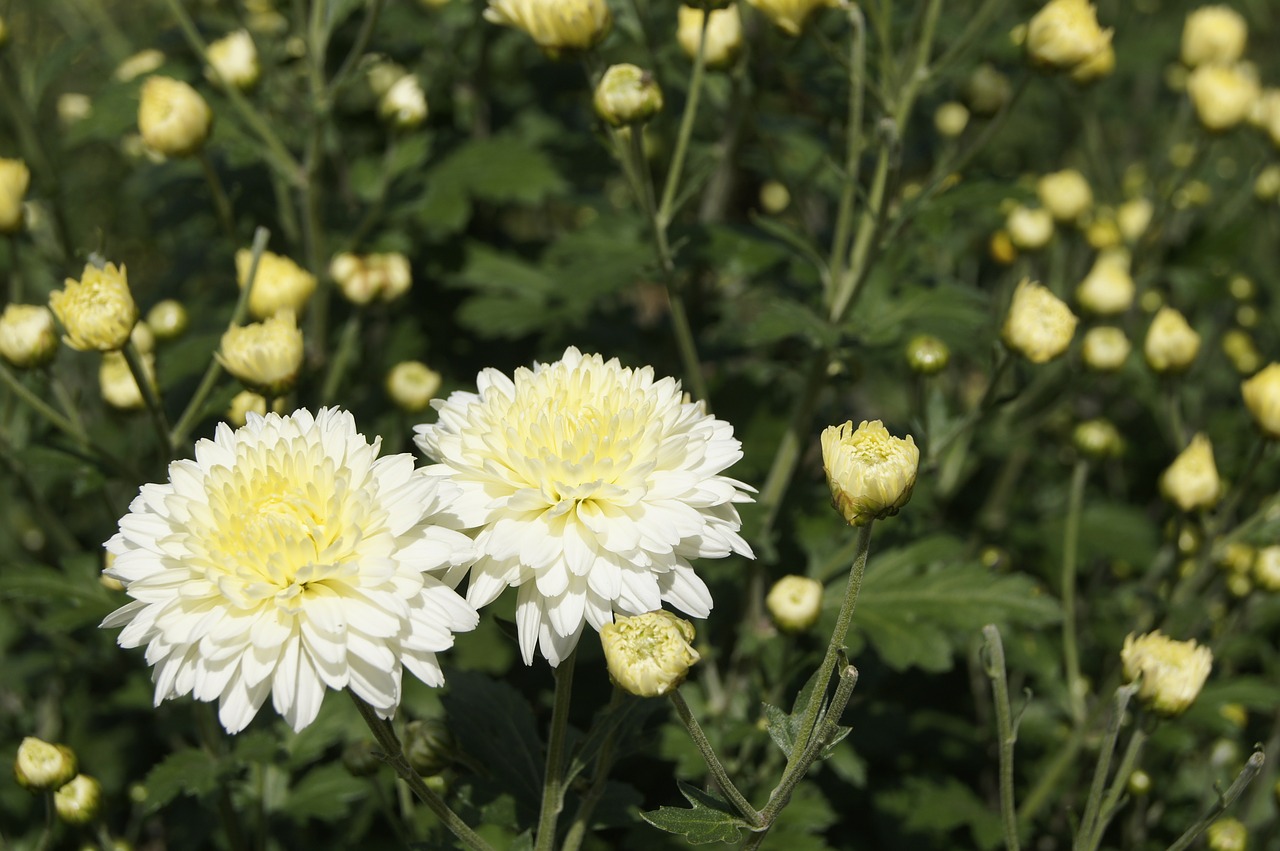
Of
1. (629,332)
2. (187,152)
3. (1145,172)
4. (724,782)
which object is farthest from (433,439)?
(1145,172)

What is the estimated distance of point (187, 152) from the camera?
7.32ft

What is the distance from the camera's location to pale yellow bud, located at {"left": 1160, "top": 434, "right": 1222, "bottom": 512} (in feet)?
6.95

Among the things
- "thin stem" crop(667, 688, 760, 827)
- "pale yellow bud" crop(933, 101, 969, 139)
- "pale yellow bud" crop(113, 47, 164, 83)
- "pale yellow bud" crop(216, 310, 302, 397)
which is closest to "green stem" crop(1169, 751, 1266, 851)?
"thin stem" crop(667, 688, 760, 827)

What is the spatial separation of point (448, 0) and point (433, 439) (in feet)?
6.73

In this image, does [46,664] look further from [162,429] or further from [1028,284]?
[1028,284]

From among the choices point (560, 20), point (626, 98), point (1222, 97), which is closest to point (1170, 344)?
point (1222, 97)

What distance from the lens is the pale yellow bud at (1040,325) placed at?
1.99 metres

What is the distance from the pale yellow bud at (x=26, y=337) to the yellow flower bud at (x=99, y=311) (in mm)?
225

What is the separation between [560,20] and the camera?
1861 mm

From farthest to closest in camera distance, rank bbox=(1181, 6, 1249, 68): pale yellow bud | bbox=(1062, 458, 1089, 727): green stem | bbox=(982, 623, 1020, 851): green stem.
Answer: bbox=(1181, 6, 1249, 68): pale yellow bud → bbox=(1062, 458, 1089, 727): green stem → bbox=(982, 623, 1020, 851): green stem

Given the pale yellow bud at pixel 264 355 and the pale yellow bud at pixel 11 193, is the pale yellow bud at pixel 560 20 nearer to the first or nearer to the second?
the pale yellow bud at pixel 264 355

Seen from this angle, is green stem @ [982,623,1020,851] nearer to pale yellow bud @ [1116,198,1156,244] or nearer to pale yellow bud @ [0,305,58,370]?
pale yellow bud @ [0,305,58,370]

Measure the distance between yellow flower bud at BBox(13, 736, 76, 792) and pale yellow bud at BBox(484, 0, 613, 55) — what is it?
1420 mm

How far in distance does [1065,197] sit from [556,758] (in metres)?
2.17
